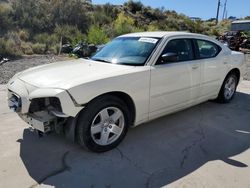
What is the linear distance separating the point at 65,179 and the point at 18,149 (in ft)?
3.52

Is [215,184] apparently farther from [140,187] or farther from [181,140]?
[181,140]

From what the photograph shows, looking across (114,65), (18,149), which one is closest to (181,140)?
(114,65)

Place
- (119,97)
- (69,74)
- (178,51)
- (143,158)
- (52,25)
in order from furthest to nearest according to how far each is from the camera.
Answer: (52,25) → (178,51) → (119,97) → (69,74) → (143,158)

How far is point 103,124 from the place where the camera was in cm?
385

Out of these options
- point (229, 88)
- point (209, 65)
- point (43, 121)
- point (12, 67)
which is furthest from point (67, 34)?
point (43, 121)

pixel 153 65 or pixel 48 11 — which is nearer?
pixel 153 65

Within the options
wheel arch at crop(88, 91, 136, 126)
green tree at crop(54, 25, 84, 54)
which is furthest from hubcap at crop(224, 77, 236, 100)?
green tree at crop(54, 25, 84, 54)

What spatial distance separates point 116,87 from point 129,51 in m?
1.00

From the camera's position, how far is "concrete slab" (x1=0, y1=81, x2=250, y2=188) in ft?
10.6

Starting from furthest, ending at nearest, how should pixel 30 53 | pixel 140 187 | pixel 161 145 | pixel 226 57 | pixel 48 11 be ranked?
pixel 48 11 < pixel 30 53 < pixel 226 57 < pixel 161 145 < pixel 140 187

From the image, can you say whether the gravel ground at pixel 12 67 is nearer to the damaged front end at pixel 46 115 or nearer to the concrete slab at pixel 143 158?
the concrete slab at pixel 143 158

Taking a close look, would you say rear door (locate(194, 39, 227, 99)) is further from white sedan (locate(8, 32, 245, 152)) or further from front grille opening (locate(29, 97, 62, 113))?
front grille opening (locate(29, 97, 62, 113))

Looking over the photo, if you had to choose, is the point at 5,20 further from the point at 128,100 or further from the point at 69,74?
the point at 128,100

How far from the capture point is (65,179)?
3.24 meters
